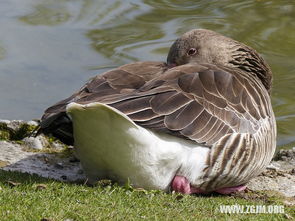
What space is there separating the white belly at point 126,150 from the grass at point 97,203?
0.17 meters

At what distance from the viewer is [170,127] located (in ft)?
21.8

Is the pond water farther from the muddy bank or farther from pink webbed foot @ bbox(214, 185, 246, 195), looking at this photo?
pink webbed foot @ bbox(214, 185, 246, 195)

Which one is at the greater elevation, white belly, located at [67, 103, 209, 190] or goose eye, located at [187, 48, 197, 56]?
goose eye, located at [187, 48, 197, 56]

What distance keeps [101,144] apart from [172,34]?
887 centimetres

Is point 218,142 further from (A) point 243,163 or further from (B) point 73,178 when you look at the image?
(B) point 73,178

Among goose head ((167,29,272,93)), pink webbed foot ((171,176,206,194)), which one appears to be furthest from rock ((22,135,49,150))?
pink webbed foot ((171,176,206,194))

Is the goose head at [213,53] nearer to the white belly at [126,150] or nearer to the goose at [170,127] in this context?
the goose at [170,127]

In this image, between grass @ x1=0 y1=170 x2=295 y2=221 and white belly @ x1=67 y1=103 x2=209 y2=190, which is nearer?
grass @ x1=0 y1=170 x2=295 y2=221

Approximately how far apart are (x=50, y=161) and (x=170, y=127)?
2.05 meters

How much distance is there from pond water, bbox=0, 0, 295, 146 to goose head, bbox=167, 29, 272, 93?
273 cm

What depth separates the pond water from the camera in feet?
41.1

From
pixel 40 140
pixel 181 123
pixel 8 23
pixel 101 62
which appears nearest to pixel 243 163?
pixel 181 123

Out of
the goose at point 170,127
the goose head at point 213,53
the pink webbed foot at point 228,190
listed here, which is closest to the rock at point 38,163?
the goose at point 170,127

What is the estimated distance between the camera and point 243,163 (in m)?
7.34
